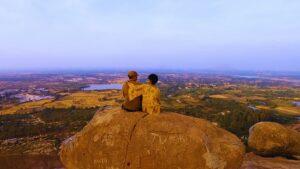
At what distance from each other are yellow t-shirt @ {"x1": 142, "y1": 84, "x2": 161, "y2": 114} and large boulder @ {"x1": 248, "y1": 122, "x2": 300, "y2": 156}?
10905mm

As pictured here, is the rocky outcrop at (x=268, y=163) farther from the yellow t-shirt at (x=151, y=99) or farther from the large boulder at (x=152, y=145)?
the yellow t-shirt at (x=151, y=99)

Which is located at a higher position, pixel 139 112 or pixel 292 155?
pixel 139 112

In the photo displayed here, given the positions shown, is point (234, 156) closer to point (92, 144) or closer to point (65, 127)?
point (92, 144)

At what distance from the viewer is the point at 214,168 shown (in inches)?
414

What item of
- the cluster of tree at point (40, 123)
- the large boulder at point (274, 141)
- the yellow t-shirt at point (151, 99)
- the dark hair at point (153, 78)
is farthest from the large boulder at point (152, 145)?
the cluster of tree at point (40, 123)

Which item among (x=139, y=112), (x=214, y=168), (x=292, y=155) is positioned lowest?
(x=292, y=155)

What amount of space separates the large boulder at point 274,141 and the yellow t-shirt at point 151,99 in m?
10.9

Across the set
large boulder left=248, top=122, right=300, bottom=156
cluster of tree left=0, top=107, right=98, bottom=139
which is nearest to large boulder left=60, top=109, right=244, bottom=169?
large boulder left=248, top=122, right=300, bottom=156

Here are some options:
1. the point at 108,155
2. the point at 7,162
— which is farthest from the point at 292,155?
the point at 7,162

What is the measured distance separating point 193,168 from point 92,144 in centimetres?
372

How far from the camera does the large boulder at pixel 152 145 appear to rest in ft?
34.7

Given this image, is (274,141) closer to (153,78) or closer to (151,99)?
(151,99)

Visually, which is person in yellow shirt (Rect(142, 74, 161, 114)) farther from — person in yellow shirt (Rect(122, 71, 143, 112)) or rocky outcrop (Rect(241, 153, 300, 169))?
rocky outcrop (Rect(241, 153, 300, 169))

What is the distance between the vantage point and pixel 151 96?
11.5 m
